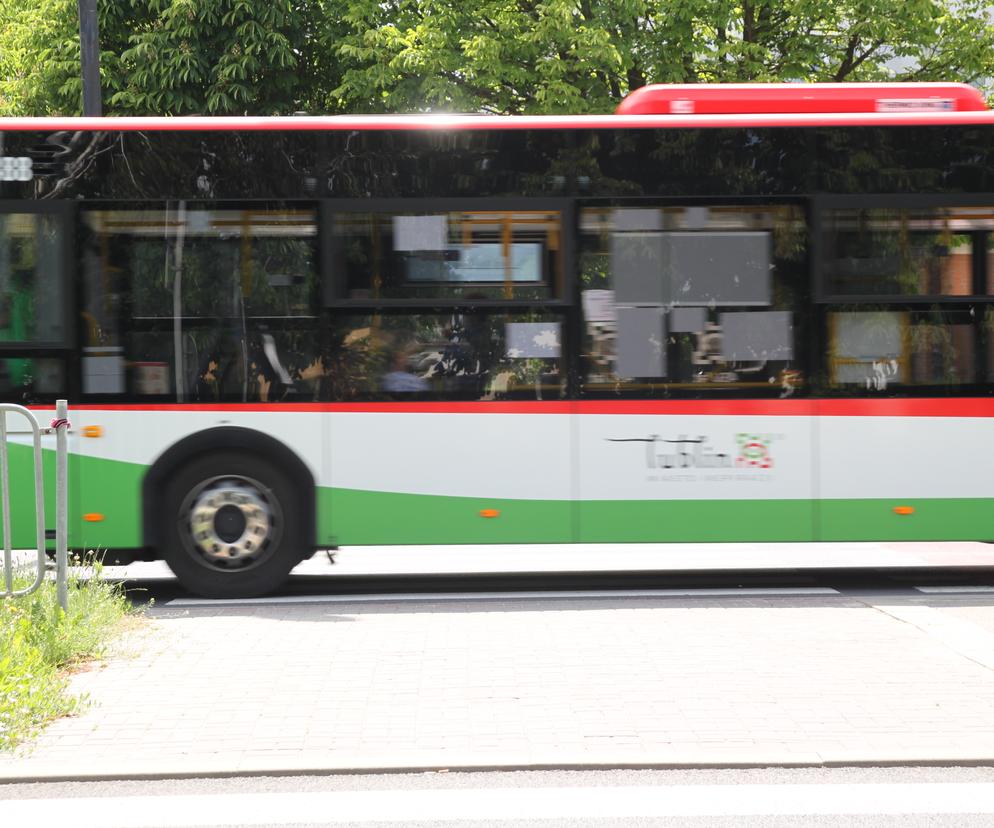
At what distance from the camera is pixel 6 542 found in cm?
712

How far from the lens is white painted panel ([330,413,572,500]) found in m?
9.38

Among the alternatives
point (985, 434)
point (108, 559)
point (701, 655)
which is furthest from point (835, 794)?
point (108, 559)

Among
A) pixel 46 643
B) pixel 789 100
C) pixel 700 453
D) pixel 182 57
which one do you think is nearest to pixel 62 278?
pixel 46 643

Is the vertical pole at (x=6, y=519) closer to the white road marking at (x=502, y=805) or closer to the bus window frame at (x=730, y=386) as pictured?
the white road marking at (x=502, y=805)

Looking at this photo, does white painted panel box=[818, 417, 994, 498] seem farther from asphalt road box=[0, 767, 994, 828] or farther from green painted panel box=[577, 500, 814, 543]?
asphalt road box=[0, 767, 994, 828]

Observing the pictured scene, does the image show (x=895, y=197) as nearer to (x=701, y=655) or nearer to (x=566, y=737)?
(x=701, y=655)

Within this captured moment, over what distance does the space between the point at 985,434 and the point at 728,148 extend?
106 inches

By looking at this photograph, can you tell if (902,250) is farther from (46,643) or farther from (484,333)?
(46,643)

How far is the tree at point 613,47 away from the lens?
20.3 metres

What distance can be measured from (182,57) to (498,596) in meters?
14.4

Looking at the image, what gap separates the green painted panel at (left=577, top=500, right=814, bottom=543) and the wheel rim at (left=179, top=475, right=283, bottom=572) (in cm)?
215

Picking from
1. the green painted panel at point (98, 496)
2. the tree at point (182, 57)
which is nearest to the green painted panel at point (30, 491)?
the green painted panel at point (98, 496)

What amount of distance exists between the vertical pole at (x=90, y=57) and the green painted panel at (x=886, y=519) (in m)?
7.94

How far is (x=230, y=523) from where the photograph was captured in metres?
9.42
